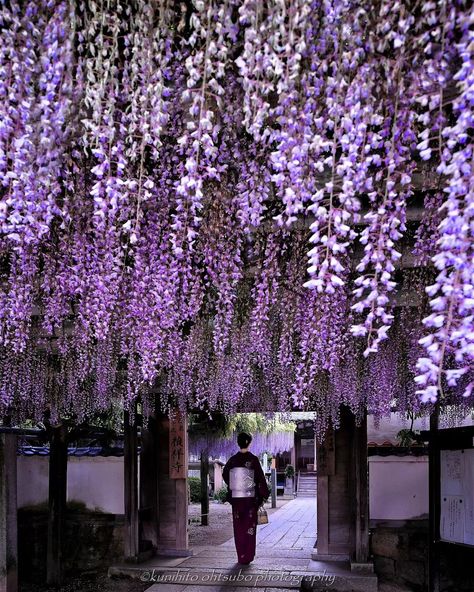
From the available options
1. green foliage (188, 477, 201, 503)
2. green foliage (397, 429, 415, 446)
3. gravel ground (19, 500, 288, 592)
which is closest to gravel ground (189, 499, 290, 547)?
gravel ground (19, 500, 288, 592)

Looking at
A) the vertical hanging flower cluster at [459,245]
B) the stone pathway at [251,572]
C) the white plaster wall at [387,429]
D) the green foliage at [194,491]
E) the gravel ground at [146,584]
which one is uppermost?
the vertical hanging flower cluster at [459,245]

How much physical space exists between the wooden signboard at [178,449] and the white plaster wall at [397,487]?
7.69ft

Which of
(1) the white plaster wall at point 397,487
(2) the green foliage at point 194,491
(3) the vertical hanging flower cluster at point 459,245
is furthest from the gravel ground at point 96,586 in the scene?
(2) the green foliage at point 194,491

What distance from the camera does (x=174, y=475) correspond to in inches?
314

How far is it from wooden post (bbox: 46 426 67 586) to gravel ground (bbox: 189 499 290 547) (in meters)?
2.10

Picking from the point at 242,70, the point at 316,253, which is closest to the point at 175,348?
the point at 316,253

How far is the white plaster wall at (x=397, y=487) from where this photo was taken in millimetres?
Answer: 7379

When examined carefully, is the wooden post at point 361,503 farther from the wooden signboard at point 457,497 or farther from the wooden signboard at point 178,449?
the wooden signboard at point 178,449

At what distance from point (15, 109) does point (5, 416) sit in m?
5.18

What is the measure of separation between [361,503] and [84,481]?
11.9ft

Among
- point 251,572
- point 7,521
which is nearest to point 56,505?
point 7,521

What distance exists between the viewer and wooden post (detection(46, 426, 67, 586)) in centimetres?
705

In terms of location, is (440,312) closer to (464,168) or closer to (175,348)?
(464,168)

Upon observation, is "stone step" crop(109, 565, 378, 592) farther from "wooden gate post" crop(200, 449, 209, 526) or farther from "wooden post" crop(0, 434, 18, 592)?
"wooden gate post" crop(200, 449, 209, 526)
